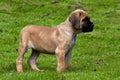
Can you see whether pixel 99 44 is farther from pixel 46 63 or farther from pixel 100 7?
pixel 100 7

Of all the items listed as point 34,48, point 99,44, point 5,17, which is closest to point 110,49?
point 99,44

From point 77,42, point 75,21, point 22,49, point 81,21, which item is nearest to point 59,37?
point 75,21

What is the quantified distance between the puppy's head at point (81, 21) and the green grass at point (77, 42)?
1.54m

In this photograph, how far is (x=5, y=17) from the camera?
124ft

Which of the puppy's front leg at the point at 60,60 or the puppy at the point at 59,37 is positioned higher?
the puppy at the point at 59,37

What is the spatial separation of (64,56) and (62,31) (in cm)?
89

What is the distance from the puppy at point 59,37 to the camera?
1595 cm

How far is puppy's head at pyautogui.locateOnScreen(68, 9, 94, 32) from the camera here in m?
16.0

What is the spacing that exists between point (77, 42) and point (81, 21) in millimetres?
10487

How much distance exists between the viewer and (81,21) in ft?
52.5

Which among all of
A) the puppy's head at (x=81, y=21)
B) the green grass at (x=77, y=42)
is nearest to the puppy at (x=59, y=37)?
the puppy's head at (x=81, y=21)

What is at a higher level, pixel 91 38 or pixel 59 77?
pixel 59 77

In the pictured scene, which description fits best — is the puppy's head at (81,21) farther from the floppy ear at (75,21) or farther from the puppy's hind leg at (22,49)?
the puppy's hind leg at (22,49)

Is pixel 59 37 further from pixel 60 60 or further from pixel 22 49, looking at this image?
pixel 22 49
